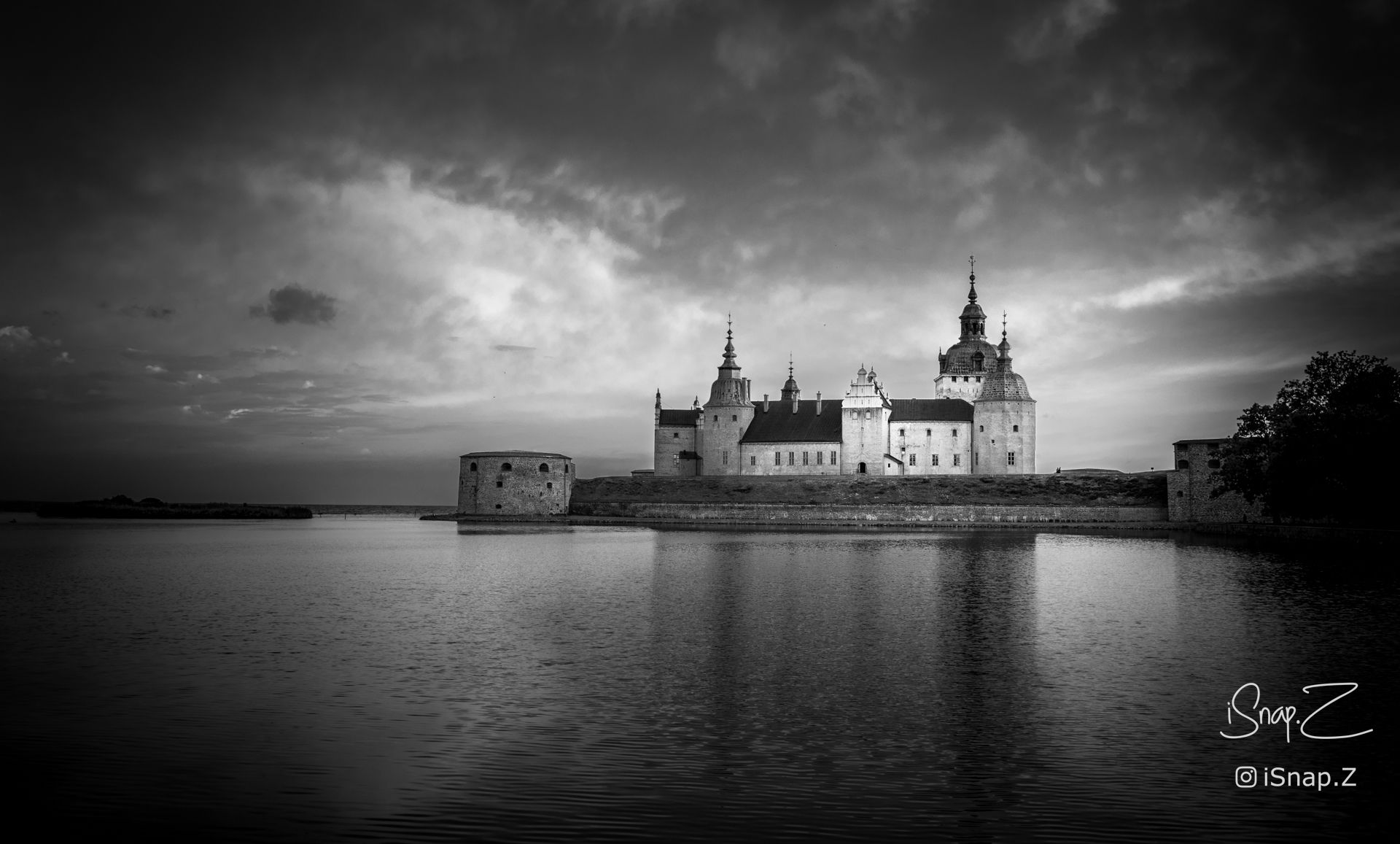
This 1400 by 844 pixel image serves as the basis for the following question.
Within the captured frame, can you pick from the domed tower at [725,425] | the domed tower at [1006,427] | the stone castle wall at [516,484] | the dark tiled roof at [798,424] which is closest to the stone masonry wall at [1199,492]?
→ the domed tower at [1006,427]

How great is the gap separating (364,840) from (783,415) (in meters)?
71.5

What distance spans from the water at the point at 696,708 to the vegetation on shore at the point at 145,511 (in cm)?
6918

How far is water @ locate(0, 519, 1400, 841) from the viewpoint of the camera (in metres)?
7.88

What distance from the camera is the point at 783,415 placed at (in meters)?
78.1

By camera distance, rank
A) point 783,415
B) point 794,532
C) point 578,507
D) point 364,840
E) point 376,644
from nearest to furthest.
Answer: point 364,840, point 376,644, point 794,532, point 578,507, point 783,415

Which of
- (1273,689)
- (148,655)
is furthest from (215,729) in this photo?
(1273,689)

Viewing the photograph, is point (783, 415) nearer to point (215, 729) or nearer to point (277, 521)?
point (277, 521)

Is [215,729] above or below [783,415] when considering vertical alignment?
below

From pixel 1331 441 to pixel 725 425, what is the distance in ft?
144

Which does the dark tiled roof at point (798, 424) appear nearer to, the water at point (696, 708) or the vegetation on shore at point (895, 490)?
the vegetation on shore at point (895, 490)

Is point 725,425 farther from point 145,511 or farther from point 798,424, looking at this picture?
point 145,511

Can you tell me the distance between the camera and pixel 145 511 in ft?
286

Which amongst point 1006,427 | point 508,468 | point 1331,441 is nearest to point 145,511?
point 508,468

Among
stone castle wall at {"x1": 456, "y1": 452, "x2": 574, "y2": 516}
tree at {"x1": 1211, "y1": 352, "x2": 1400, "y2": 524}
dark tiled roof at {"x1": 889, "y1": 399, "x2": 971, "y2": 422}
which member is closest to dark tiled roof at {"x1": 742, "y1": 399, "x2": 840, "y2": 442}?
dark tiled roof at {"x1": 889, "y1": 399, "x2": 971, "y2": 422}
